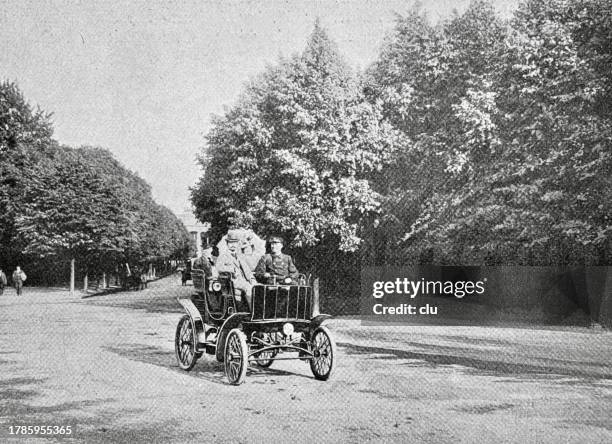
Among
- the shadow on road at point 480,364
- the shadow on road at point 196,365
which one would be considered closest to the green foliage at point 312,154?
the shadow on road at point 480,364

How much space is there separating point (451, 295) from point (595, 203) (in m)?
10.4

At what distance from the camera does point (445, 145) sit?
25062 mm

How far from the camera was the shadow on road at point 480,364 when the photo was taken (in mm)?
10445

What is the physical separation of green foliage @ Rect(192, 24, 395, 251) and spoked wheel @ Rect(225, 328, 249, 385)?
52.8 ft

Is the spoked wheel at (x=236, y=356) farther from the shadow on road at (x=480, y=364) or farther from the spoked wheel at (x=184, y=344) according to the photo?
the shadow on road at (x=480, y=364)

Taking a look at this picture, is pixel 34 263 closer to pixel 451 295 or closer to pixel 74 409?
pixel 451 295

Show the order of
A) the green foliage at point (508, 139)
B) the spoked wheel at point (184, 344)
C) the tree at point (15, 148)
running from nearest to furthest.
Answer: the spoked wheel at point (184, 344), the green foliage at point (508, 139), the tree at point (15, 148)

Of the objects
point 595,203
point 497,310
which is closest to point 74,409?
point 595,203

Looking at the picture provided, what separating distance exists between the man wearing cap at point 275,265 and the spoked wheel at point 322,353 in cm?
85

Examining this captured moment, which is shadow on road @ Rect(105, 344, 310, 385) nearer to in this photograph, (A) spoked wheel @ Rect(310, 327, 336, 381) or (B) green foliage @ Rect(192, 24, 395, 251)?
(A) spoked wheel @ Rect(310, 327, 336, 381)

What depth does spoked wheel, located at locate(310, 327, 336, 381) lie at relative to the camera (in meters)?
9.53

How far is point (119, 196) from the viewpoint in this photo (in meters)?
54.0

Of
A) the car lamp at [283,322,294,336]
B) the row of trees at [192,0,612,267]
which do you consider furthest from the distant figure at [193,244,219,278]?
the row of trees at [192,0,612,267]

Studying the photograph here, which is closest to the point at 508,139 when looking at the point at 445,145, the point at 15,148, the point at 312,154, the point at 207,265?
the point at 445,145
